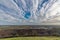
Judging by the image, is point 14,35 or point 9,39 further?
point 14,35

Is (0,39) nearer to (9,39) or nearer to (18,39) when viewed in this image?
(9,39)

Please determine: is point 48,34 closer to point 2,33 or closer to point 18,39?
point 18,39

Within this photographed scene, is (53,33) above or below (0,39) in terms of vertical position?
above

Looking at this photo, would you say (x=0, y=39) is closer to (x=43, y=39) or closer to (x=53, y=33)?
(x=43, y=39)

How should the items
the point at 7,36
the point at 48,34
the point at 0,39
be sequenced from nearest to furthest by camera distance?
the point at 0,39 → the point at 7,36 → the point at 48,34

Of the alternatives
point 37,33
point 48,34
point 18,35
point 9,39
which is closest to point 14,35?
point 18,35

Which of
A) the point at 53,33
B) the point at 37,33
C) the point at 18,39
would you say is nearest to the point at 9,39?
the point at 18,39

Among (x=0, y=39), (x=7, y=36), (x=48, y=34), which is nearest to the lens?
(x=0, y=39)

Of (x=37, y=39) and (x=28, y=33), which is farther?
(x=28, y=33)
